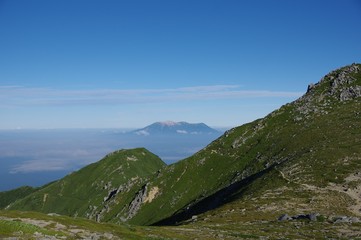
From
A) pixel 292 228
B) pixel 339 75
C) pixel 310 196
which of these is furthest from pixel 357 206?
pixel 339 75

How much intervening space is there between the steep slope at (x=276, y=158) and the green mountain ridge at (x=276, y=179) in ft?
1.18

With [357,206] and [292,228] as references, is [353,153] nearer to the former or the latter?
[357,206]

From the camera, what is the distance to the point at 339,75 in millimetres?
Result: 195000

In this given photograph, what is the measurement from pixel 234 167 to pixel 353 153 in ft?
213

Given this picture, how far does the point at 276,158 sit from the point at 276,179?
42.7 meters

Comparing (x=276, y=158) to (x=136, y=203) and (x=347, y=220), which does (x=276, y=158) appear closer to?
(x=136, y=203)

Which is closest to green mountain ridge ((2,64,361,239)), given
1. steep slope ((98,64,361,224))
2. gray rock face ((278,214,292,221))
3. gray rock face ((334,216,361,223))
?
gray rock face ((334,216,361,223))

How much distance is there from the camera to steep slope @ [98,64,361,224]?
306 ft

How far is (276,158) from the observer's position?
434ft

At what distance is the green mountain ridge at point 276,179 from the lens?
55.6 metres

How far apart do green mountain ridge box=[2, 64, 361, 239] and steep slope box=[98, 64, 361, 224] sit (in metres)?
0.36

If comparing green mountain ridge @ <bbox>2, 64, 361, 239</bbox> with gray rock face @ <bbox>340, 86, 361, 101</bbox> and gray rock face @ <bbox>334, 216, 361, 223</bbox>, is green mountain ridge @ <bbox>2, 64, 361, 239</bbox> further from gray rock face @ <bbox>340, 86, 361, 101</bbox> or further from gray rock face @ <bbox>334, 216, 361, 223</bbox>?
gray rock face @ <bbox>340, 86, 361, 101</bbox>

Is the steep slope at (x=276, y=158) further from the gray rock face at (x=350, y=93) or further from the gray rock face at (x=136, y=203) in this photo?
the gray rock face at (x=136, y=203)

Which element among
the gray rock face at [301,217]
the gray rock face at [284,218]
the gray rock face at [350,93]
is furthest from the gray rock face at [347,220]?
the gray rock face at [350,93]
